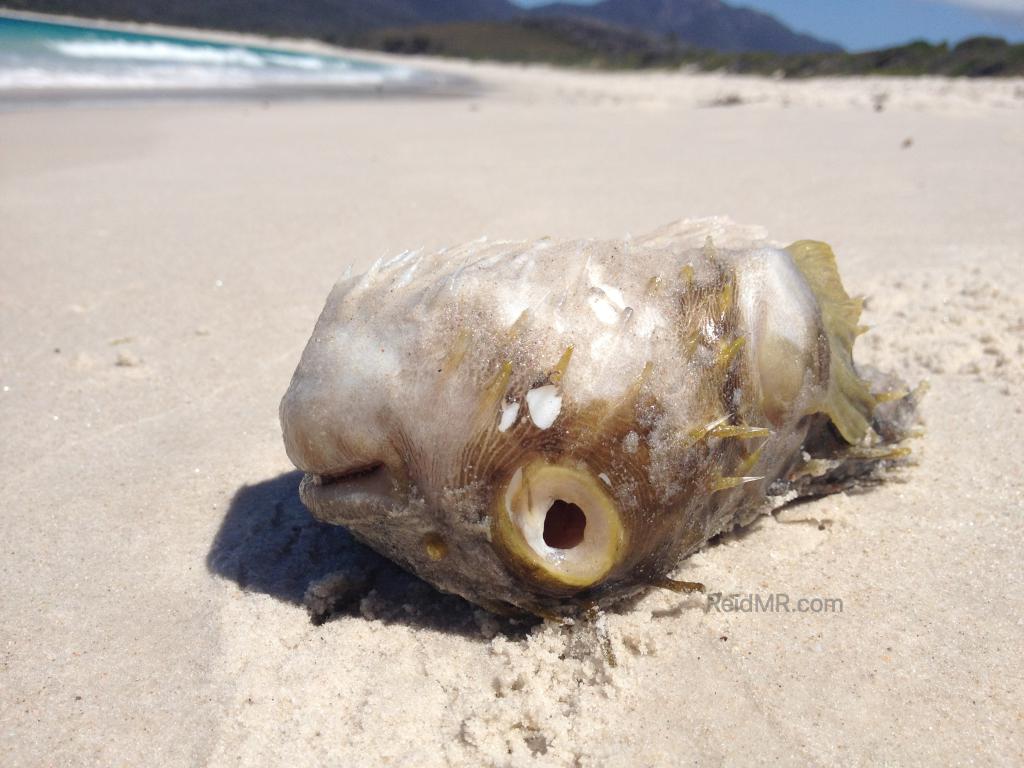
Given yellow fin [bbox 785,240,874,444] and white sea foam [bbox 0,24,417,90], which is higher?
yellow fin [bbox 785,240,874,444]

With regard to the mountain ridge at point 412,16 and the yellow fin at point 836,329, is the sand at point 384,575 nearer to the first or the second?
Result: the yellow fin at point 836,329

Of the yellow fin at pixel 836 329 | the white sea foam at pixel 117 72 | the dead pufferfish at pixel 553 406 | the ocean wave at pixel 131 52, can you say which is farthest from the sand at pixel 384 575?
the ocean wave at pixel 131 52

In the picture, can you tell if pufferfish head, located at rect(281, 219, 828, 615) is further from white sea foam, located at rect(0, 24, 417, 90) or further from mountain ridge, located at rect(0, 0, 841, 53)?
mountain ridge, located at rect(0, 0, 841, 53)

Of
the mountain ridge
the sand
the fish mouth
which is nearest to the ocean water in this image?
the sand

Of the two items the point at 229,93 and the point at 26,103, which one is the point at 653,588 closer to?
the point at 26,103

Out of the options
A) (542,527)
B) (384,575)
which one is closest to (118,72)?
(384,575)

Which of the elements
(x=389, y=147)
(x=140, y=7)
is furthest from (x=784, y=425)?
(x=140, y=7)

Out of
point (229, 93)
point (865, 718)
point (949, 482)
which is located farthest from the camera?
point (229, 93)
